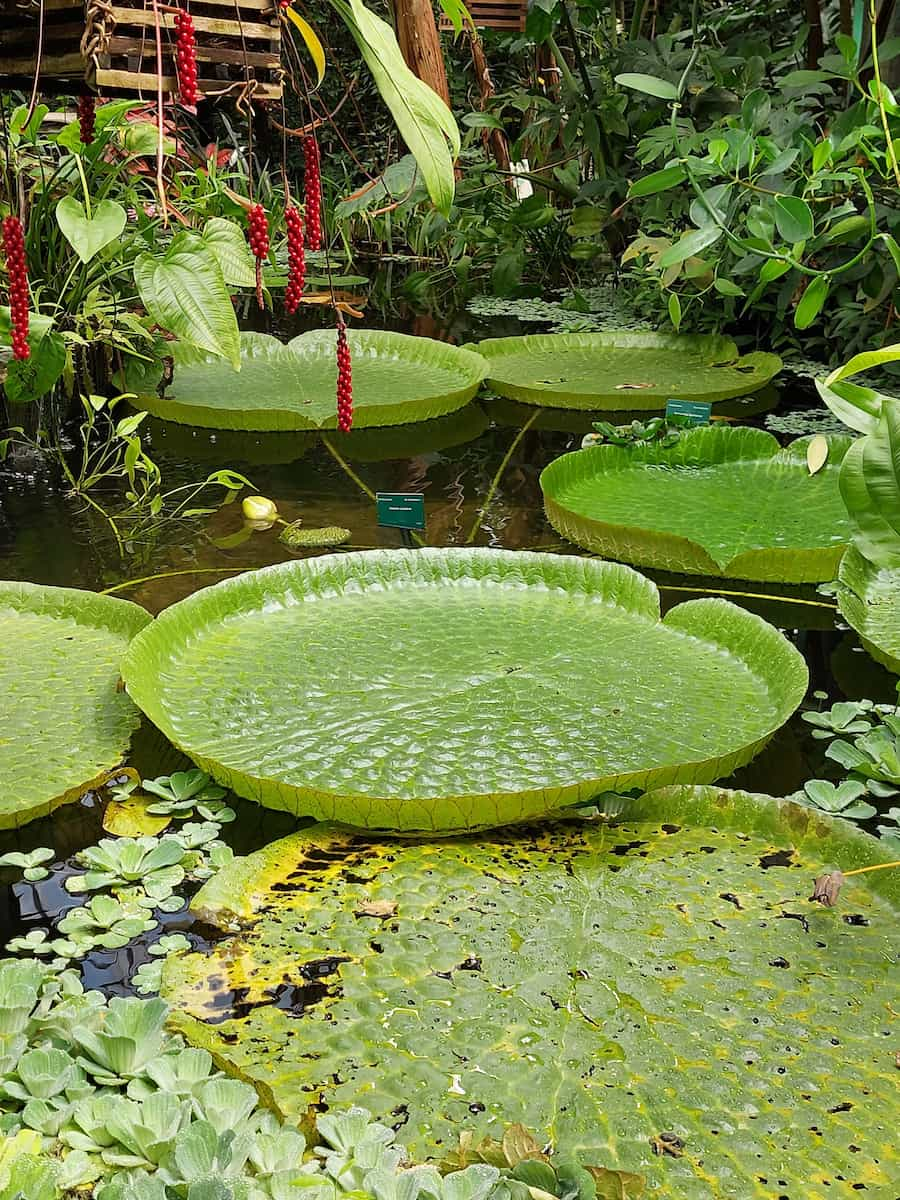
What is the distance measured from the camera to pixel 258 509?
2.55 metres

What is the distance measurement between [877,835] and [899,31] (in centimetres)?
260

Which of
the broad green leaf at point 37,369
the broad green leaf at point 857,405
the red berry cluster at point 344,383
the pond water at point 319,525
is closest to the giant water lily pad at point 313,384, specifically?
the pond water at point 319,525

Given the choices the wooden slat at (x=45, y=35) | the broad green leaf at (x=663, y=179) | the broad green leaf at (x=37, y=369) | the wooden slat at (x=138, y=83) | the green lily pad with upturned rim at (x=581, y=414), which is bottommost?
the green lily pad with upturned rim at (x=581, y=414)

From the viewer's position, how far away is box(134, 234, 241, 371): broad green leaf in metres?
1.65

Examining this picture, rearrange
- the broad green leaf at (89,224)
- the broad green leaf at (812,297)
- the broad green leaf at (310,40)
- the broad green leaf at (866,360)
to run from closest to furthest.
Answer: the broad green leaf at (866,360), the broad green leaf at (310,40), the broad green leaf at (89,224), the broad green leaf at (812,297)

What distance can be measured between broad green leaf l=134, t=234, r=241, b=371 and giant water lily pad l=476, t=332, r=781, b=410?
1732 millimetres

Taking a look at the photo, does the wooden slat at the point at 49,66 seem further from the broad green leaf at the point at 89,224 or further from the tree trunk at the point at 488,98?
the tree trunk at the point at 488,98

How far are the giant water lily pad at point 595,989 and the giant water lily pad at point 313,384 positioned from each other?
179 cm

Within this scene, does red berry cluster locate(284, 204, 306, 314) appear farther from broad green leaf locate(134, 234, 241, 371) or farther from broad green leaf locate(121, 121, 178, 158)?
broad green leaf locate(121, 121, 178, 158)

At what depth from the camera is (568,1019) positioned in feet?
3.63

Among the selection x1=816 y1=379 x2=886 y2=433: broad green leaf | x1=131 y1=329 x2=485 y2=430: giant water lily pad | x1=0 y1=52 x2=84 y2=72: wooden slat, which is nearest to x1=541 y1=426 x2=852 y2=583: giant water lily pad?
x1=131 y1=329 x2=485 y2=430: giant water lily pad

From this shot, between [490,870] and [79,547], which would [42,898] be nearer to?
[490,870]

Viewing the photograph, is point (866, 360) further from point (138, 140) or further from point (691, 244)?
point (138, 140)

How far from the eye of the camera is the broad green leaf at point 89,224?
1639mm
